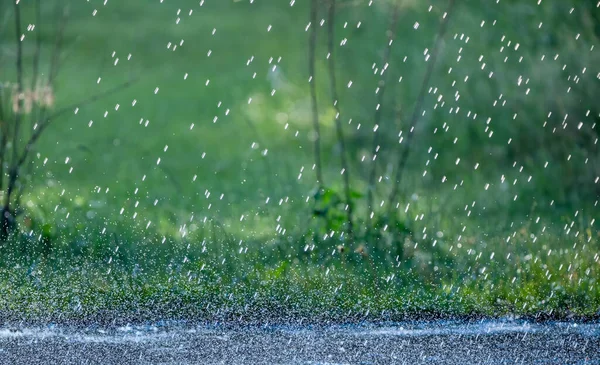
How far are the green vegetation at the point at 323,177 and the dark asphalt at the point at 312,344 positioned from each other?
0.16 meters

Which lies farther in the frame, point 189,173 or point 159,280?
point 189,173

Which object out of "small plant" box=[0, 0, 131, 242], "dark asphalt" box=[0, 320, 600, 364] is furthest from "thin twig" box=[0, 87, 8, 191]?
"dark asphalt" box=[0, 320, 600, 364]

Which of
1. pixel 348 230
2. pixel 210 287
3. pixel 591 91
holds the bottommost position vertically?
pixel 210 287

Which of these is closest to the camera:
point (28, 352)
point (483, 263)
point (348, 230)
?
point (28, 352)

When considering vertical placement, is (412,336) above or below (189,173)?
below

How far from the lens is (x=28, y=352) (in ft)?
10.5

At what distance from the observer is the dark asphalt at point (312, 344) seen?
3.15m

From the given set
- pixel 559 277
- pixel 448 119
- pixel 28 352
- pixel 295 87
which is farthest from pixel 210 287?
pixel 295 87

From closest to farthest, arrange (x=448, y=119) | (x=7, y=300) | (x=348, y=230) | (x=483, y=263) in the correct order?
(x=7, y=300)
(x=483, y=263)
(x=348, y=230)
(x=448, y=119)

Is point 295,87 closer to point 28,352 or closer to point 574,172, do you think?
point 574,172

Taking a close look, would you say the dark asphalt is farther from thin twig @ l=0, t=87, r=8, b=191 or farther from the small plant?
thin twig @ l=0, t=87, r=8, b=191

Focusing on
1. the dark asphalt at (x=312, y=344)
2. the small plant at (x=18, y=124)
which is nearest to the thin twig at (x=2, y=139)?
the small plant at (x=18, y=124)

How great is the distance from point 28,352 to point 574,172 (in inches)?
186

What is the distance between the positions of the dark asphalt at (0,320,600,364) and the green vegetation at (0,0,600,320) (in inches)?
6.2
